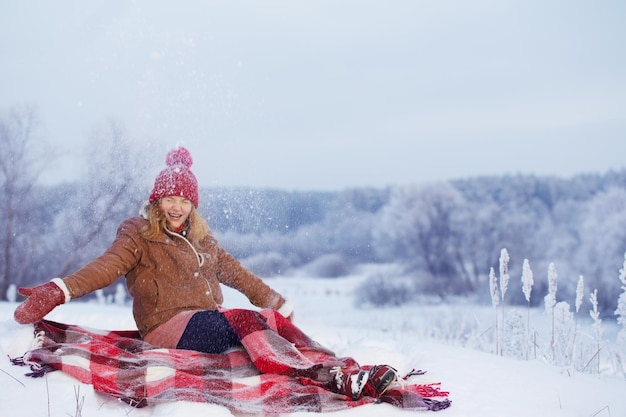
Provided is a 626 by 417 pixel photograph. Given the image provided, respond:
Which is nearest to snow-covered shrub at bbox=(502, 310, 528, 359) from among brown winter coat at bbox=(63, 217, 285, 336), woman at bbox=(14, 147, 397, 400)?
woman at bbox=(14, 147, 397, 400)

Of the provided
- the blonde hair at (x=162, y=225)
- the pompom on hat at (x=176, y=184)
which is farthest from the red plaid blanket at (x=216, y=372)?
the pompom on hat at (x=176, y=184)

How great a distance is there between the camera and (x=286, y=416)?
7.32ft

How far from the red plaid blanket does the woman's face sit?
69cm

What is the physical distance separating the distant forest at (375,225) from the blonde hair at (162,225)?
1.04m

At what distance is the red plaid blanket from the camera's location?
226 cm

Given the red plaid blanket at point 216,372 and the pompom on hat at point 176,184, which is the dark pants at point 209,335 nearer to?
the red plaid blanket at point 216,372

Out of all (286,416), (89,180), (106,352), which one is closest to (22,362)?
(106,352)

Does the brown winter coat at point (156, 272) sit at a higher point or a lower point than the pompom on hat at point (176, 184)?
lower

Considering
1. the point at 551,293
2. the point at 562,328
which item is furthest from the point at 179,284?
the point at 562,328

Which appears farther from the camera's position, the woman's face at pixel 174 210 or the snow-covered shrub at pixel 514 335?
the snow-covered shrub at pixel 514 335

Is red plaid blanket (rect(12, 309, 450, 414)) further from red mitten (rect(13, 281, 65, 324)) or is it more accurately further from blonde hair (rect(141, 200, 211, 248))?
blonde hair (rect(141, 200, 211, 248))

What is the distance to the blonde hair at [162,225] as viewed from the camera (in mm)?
3139

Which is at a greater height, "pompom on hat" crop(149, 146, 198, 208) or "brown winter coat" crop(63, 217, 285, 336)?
"pompom on hat" crop(149, 146, 198, 208)

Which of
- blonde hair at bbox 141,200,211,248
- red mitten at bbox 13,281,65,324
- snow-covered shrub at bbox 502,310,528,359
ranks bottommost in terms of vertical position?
snow-covered shrub at bbox 502,310,528,359
